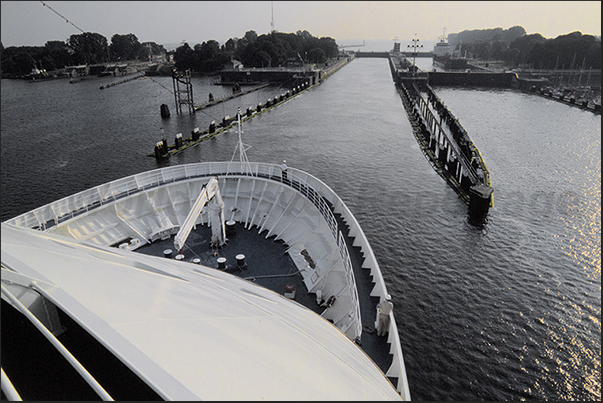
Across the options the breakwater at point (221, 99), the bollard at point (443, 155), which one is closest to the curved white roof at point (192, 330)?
the bollard at point (443, 155)

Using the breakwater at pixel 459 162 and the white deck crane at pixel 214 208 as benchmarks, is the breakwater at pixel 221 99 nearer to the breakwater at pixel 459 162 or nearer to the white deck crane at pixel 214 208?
the breakwater at pixel 459 162

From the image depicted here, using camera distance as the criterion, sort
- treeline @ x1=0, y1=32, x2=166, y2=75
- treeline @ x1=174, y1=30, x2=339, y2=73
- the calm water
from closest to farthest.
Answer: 1. the calm water
2. treeline @ x1=174, y1=30, x2=339, y2=73
3. treeline @ x1=0, y1=32, x2=166, y2=75

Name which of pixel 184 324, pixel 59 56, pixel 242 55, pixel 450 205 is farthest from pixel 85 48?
pixel 184 324

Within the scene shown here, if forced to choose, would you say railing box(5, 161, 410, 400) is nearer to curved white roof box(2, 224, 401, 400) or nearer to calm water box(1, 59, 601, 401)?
curved white roof box(2, 224, 401, 400)

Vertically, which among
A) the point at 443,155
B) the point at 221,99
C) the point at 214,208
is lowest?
the point at 443,155

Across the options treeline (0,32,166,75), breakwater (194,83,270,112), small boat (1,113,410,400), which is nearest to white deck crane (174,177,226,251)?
small boat (1,113,410,400)

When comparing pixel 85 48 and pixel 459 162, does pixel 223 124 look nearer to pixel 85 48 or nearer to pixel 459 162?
pixel 459 162
